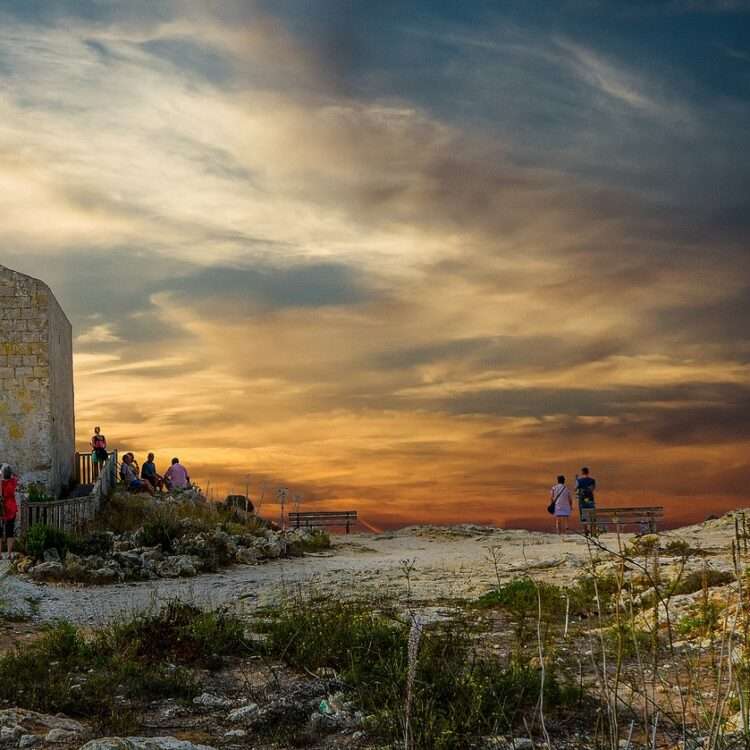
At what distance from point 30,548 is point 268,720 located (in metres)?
12.1

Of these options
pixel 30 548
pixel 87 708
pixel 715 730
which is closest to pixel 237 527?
pixel 30 548

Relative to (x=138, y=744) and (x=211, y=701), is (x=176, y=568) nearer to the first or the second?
(x=211, y=701)

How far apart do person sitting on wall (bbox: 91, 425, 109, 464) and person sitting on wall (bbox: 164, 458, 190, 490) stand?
2569 millimetres

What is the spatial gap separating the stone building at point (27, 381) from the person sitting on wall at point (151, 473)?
389 cm

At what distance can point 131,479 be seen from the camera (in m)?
27.8

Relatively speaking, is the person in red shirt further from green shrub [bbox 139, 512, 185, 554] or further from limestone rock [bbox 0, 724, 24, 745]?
limestone rock [bbox 0, 724, 24, 745]

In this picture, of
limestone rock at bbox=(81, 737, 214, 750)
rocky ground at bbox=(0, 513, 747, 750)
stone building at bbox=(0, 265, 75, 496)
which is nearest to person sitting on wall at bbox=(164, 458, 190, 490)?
stone building at bbox=(0, 265, 75, 496)

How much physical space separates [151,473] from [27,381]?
5943 mm

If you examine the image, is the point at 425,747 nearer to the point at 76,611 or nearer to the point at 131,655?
the point at 131,655

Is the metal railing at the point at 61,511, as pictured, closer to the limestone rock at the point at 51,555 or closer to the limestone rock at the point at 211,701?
the limestone rock at the point at 51,555

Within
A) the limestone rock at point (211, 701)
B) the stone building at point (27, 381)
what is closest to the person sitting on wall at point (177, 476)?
the stone building at point (27, 381)

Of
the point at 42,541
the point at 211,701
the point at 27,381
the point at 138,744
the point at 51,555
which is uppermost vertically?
the point at 27,381

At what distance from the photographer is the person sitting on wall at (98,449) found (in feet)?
99.6

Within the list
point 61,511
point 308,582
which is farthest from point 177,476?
point 308,582
